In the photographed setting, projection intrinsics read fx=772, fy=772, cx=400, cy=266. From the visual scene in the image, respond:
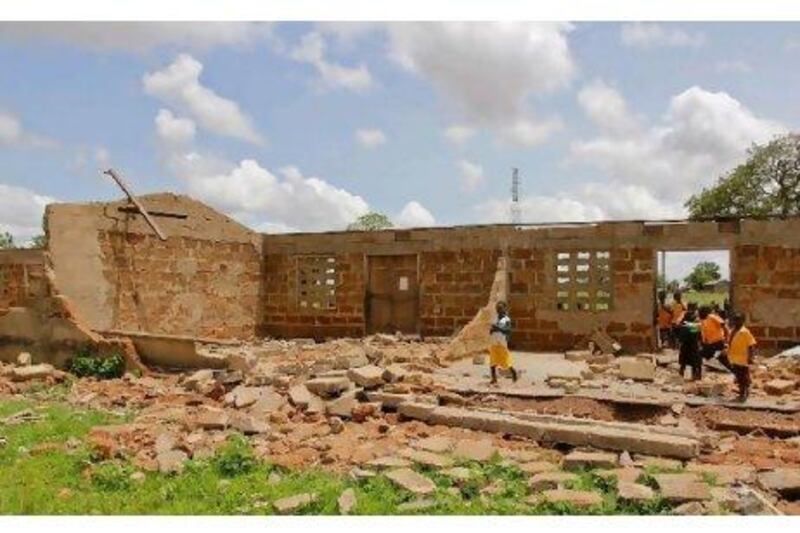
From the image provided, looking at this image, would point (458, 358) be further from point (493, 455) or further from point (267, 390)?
point (493, 455)

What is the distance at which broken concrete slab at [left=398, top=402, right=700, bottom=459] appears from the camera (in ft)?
24.4

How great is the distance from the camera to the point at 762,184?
34656 millimetres

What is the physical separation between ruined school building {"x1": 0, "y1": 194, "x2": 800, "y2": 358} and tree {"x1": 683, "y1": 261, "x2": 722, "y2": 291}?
123ft

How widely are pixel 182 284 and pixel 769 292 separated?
40.2ft

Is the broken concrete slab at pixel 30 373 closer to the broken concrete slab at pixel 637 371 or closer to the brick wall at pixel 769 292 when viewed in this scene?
the broken concrete slab at pixel 637 371

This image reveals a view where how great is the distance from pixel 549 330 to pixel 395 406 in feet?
24.3

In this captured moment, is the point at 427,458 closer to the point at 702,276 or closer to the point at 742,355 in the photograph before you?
the point at 742,355

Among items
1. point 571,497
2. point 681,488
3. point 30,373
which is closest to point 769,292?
point 681,488

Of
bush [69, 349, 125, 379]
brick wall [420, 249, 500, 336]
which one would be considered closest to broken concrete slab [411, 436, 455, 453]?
bush [69, 349, 125, 379]

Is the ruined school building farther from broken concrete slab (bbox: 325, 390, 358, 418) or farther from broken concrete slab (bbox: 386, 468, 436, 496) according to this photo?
broken concrete slab (bbox: 386, 468, 436, 496)

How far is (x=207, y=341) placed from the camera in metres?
13.4

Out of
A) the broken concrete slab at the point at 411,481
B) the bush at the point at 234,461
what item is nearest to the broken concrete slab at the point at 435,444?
the broken concrete slab at the point at 411,481

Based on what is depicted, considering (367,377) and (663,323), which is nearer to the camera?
(367,377)

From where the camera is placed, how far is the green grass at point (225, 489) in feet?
19.6
